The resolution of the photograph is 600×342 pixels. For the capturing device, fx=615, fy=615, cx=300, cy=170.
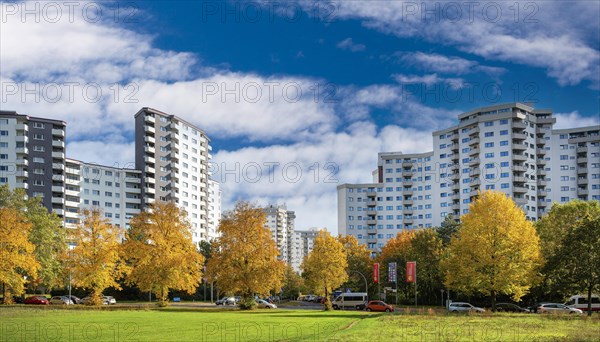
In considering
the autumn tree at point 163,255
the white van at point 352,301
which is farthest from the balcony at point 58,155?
the white van at point 352,301

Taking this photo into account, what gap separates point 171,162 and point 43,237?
259ft

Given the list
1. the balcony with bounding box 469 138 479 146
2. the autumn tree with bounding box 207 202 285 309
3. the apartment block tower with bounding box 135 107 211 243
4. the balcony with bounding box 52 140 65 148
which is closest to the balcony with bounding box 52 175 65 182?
the balcony with bounding box 52 140 65 148

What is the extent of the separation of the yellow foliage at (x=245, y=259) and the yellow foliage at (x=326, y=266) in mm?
9305

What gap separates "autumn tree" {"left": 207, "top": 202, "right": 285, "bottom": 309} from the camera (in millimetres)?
79125

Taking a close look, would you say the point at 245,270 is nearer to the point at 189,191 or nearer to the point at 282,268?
the point at 282,268

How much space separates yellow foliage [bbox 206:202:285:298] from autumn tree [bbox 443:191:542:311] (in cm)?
2371

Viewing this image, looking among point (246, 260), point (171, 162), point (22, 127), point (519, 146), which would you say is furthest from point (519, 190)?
point (22, 127)

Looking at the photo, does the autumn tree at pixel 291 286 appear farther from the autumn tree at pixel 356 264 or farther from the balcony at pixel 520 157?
the balcony at pixel 520 157

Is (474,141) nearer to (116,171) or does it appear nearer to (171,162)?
(171,162)

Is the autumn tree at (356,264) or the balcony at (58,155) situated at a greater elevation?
the balcony at (58,155)

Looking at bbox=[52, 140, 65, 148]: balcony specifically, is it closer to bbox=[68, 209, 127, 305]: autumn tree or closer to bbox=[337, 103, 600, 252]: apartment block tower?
bbox=[68, 209, 127, 305]: autumn tree

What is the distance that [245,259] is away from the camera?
80.0 m

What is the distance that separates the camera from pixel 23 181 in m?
142

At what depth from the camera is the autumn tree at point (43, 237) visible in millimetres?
88188
